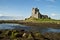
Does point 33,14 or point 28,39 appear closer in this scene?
point 28,39

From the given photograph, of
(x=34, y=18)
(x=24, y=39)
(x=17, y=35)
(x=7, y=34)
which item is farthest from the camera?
(x=34, y=18)

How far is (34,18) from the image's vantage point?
6088 inches

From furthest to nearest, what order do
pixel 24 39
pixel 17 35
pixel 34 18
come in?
pixel 34 18 → pixel 17 35 → pixel 24 39

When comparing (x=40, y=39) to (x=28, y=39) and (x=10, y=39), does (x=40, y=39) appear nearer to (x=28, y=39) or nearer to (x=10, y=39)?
(x=28, y=39)

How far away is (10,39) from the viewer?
25.0 m

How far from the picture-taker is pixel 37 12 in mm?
154625

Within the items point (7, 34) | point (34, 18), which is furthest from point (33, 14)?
point (7, 34)

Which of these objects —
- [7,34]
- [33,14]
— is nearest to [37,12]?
[33,14]

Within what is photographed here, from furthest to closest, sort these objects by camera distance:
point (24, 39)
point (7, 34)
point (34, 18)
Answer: point (34, 18), point (7, 34), point (24, 39)

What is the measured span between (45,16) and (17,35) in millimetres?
136442

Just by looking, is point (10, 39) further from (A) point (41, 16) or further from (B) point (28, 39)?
(A) point (41, 16)

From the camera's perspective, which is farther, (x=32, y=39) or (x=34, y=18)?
(x=34, y=18)

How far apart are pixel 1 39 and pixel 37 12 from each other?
130m

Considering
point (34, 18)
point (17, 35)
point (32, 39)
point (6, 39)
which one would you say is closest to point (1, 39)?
point (6, 39)
